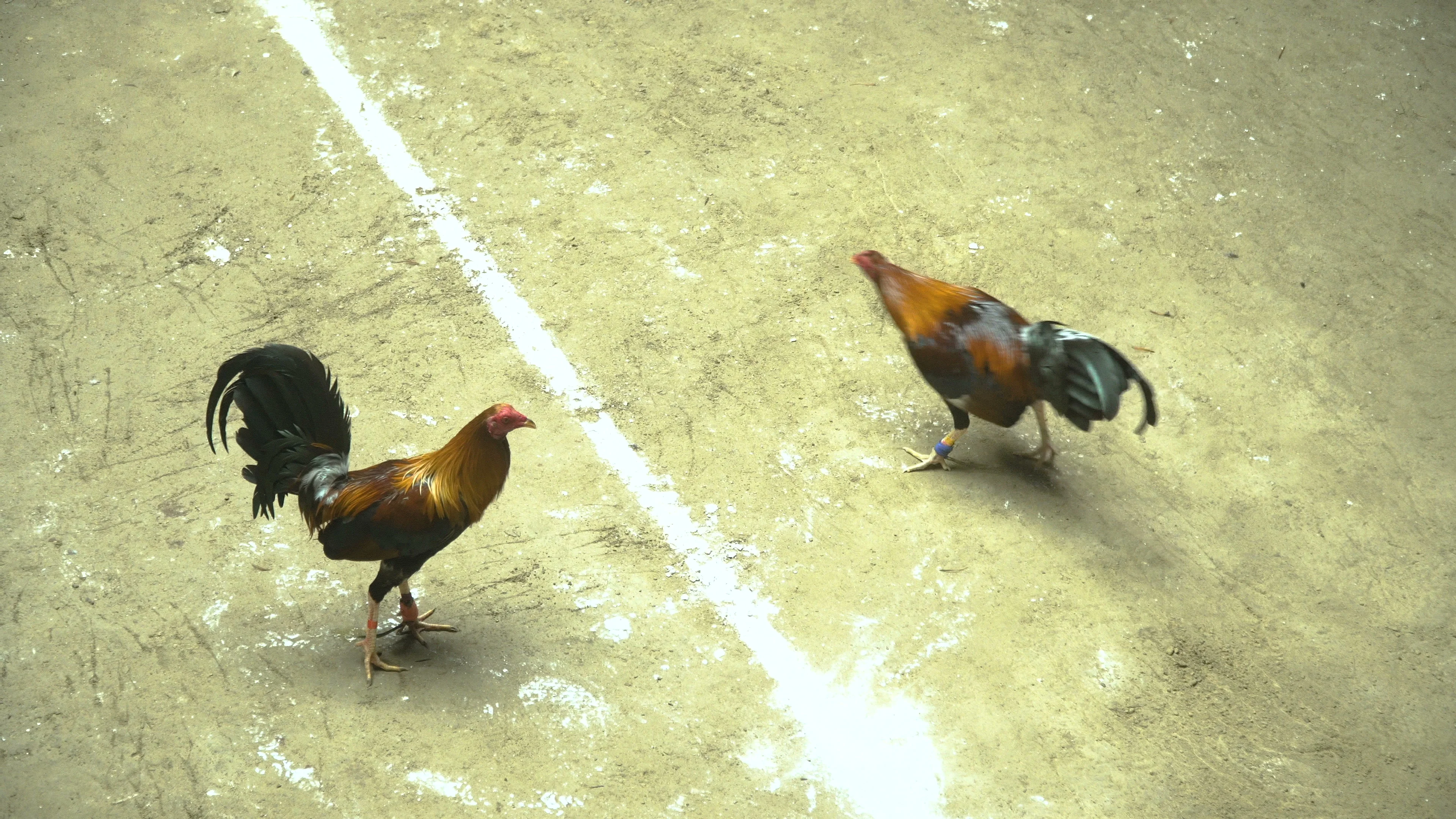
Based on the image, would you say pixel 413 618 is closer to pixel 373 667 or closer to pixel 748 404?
pixel 373 667

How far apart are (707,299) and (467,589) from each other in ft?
7.18

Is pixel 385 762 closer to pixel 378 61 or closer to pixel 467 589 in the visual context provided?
pixel 467 589

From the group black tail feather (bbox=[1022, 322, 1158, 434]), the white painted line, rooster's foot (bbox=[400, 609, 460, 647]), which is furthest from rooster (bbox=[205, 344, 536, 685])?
black tail feather (bbox=[1022, 322, 1158, 434])

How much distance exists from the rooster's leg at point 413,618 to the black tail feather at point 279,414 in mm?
593

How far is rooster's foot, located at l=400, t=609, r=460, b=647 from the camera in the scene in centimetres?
458

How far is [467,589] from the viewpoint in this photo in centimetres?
486

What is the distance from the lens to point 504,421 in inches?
159

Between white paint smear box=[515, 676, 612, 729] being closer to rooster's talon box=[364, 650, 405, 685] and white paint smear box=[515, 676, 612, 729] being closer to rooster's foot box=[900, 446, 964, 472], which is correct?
rooster's talon box=[364, 650, 405, 685]

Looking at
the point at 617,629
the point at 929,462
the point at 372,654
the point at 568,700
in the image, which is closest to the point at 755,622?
the point at 617,629

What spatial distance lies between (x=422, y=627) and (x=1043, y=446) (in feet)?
10.1

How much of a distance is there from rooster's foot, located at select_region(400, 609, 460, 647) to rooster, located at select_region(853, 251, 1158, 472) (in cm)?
234

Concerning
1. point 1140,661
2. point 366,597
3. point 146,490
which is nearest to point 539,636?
point 366,597

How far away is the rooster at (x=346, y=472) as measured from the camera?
410 cm

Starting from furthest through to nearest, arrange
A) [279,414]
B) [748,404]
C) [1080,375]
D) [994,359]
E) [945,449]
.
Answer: [748,404] → [945,449] → [994,359] → [1080,375] → [279,414]
